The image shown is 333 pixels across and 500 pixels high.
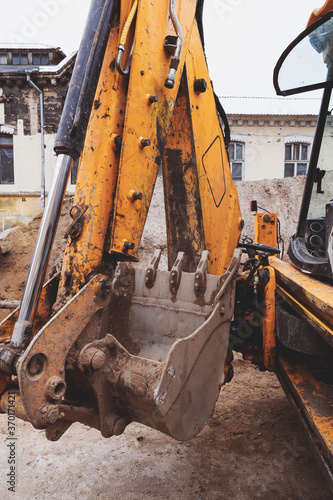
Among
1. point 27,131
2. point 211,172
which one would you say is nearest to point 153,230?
point 211,172

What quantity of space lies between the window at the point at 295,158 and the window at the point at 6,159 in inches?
445

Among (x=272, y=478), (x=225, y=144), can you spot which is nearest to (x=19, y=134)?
(x=225, y=144)

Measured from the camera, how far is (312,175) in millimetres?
2711

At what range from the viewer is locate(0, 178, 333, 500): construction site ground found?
7.17 ft

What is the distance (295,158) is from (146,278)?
16.1 m

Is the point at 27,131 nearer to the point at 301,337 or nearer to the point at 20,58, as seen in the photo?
the point at 20,58

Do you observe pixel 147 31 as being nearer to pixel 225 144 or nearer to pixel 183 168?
pixel 183 168

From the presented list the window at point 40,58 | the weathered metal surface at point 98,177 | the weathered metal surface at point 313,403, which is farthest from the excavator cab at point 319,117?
the window at point 40,58

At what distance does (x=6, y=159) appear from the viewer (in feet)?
50.8

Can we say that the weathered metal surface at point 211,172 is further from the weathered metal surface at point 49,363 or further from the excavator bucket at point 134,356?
the weathered metal surface at point 49,363

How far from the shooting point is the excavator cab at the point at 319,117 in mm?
2242

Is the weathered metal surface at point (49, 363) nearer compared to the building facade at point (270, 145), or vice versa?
the weathered metal surface at point (49, 363)

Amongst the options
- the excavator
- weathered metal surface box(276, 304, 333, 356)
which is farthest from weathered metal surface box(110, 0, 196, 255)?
weathered metal surface box(276, 304, 333, 356)

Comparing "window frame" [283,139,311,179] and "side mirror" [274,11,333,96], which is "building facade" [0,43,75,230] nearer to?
"window frame" [283,139,311,179]
